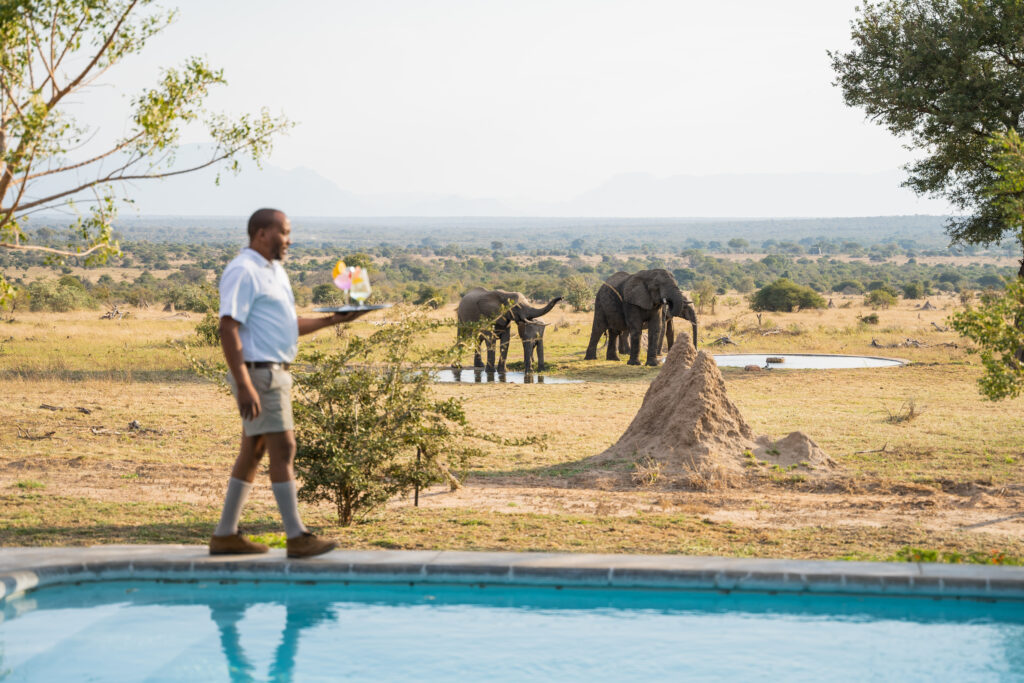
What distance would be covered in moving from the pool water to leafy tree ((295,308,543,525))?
16555 millimetres

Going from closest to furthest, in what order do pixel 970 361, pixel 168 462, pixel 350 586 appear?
pixel 350 586, pixel 168 462, pixel 970 361

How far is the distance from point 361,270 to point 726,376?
53.1ft

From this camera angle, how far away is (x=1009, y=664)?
543 cm

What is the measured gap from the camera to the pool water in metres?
24.4

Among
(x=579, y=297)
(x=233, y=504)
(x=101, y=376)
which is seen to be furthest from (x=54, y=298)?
(x=233, y=504)

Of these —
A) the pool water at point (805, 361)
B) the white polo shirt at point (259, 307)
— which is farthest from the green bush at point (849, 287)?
the white polo shirt at point (259, 307)

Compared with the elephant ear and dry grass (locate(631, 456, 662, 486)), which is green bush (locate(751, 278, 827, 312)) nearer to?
the elephant ear

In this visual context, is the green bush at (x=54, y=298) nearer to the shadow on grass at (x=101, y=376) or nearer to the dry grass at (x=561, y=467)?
the dry grass at (x=561, y=467)

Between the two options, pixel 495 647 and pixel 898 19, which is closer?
pixel 495 647

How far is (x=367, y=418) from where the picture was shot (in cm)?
761

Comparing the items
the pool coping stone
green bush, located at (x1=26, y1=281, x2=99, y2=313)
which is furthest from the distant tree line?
the pool coping stone

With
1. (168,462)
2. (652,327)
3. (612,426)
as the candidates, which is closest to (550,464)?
(612,426)

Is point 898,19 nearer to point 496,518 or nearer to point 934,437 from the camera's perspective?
point 934,437

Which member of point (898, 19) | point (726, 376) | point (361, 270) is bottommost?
point (726, 376)
